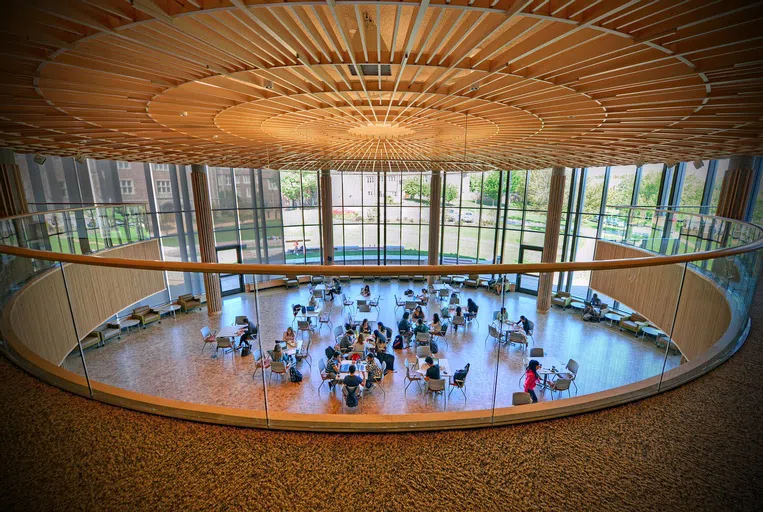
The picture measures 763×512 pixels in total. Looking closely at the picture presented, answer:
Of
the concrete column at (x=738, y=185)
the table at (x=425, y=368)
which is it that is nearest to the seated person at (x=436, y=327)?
the table at (x=425, y=368)

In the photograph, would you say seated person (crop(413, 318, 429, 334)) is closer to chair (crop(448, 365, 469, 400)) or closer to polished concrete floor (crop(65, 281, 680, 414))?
polished concrete floor (crop(65, 281, 680, 414))

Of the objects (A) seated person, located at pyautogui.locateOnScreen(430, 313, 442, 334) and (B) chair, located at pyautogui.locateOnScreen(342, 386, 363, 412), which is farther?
(A) seated person, located at pyautogui.locateOnScreen(430, 313, 442, 334)

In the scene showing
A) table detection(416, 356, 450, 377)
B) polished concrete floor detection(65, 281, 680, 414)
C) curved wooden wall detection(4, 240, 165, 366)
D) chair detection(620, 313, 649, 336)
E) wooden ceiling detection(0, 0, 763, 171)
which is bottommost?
polished concrete floor detection(65, 281, 680, 414)

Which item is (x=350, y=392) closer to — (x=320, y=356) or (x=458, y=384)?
(x=458, y=384)

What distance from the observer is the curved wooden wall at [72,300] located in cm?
654

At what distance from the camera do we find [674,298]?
9547 mm

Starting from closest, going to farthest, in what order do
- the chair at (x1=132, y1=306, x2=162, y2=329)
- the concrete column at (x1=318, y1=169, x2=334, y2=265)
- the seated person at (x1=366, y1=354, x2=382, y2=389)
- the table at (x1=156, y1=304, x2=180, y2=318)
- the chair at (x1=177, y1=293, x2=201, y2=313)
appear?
the seated person at (x1=366, y1=354, x2=382, y2=389)
the chair at (x1=132, y1=306, x2=162, y2=329)
the table at (x1=156, y1=304, x2=180, y2=318)
the chair at (x1=177, y1=293, x2=201, y2=313)
the concrete column at (x1=318, y1=169, x2=334, y2=265)

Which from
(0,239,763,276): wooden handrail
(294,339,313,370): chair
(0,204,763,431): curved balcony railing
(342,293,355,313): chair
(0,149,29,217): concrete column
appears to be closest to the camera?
(0,239,763,276): wooden handrail

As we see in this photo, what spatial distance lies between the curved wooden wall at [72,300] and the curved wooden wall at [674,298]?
35.6 feet

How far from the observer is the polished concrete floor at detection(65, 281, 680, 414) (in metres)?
8.81

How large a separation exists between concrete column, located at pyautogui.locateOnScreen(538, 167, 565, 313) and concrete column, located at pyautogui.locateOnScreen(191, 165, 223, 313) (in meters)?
15.0

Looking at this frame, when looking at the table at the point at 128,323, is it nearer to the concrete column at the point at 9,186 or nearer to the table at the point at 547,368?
the concrete column at the point at 9,186

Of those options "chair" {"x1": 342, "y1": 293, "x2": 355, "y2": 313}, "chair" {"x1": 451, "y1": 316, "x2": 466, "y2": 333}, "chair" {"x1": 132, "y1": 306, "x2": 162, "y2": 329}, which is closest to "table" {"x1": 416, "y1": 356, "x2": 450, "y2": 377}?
"chair" {"x1": 451, "y1": 316, "x2": 466, "y2": 333}

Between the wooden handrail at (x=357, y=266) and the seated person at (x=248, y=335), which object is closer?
the wooden handrail at (x=357, y=266)
